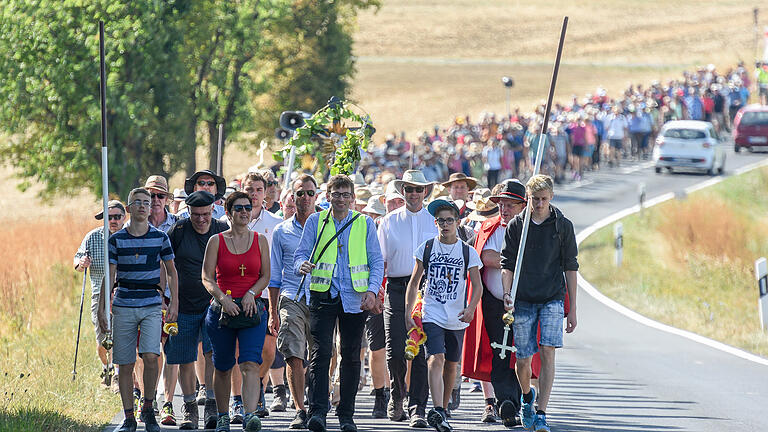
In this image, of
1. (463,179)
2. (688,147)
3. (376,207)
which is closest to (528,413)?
(463,179)

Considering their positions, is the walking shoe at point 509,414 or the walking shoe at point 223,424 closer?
the walking shoe at point 223,424

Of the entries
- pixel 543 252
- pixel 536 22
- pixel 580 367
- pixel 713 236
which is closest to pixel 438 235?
pixel 543 252

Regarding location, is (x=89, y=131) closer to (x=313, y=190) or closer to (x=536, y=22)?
(x=313, y=190)

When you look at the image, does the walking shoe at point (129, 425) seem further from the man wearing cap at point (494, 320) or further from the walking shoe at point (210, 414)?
the man wearing cap at point (494, 320)

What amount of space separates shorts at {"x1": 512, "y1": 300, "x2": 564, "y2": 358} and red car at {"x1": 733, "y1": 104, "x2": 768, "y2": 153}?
3521 cm

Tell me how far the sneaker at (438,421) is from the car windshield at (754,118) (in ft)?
117

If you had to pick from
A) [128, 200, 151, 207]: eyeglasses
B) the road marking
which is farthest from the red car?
[128, 200, 151, 207]: eyeglasses

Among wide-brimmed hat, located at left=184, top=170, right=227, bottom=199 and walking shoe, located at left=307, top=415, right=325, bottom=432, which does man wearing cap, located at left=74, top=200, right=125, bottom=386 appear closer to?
wide-brimmed hat, located at left=184, top=170, right=227, bottom=199

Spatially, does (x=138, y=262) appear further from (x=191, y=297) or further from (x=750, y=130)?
(x=750, y=130)

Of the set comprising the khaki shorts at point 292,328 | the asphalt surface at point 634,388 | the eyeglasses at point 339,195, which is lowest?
the asphalt surface at point 634,388

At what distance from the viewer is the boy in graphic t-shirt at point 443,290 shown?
34.2 feet

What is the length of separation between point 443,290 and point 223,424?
1961mm

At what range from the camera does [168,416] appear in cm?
1048

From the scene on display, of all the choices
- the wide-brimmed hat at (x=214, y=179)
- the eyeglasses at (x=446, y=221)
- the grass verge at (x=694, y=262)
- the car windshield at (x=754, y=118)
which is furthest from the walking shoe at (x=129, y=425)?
the car windshield at (x=754, y=118)
